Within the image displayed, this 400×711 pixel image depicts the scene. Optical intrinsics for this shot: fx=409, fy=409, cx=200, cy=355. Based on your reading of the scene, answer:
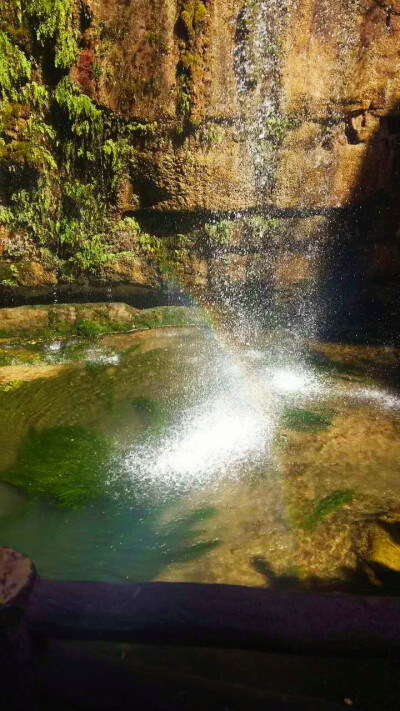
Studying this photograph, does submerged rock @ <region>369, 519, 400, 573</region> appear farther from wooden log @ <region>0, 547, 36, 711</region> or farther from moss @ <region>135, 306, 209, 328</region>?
moss @ <region>135, 306, 209, 328</region>

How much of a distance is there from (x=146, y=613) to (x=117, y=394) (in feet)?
13.2

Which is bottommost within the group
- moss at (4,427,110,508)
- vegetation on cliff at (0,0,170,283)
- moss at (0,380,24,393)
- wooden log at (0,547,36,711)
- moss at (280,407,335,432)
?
moss at (280,407,335,432)

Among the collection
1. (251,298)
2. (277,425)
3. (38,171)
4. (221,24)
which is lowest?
(277,425)

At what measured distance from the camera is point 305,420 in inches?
175

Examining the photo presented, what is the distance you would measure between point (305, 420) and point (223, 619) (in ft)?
11.4

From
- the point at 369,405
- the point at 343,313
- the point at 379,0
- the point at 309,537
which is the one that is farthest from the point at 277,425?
the point at 379,0

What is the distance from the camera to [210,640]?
3.68ft

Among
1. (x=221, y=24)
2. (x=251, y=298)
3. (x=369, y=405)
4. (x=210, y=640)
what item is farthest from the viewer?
(x=251, y=298)

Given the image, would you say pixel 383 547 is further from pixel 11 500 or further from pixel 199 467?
pixel 11 500

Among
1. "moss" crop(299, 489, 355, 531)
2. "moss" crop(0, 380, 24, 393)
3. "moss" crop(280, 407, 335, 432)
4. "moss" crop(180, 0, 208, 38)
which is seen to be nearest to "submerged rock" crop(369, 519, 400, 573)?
"moss" crop(299, 489, 355, 531)

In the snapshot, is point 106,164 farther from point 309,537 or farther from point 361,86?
point 309,537

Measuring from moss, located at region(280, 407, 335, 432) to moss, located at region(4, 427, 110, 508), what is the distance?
1.92m

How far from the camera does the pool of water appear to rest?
2572 millimetres

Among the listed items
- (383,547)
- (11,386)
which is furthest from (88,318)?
(383,547)
